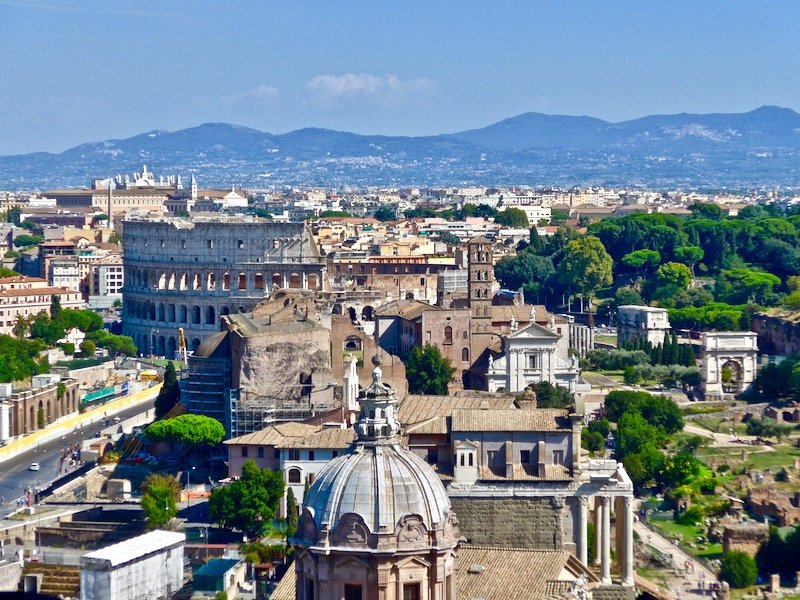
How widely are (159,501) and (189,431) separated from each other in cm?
608

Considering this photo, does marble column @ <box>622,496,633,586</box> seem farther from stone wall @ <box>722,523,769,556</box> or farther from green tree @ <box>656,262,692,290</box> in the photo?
green tree @ <box>656,262,692,290</box>

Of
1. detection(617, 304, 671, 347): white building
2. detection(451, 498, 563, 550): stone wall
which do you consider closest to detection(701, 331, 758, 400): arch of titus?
detection(617, 304, 671, 347): white building

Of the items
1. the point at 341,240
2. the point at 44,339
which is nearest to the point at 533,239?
the point at 341,240

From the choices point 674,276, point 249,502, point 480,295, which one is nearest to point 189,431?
point 249,502

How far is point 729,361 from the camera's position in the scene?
192ft

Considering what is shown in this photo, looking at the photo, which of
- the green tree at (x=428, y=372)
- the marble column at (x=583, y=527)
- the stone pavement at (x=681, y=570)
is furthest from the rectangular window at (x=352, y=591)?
the green tree at (x=428, y=372)

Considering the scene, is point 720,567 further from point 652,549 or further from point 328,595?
point 328,595

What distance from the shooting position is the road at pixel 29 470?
41.2 metres

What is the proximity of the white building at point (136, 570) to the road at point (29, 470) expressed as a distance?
9272mm

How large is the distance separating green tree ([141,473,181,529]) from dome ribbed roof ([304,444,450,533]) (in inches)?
712

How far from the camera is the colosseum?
75.9 meters

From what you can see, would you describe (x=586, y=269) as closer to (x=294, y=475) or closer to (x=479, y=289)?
(x=479, y=289)

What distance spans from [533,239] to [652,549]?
58.4 metres

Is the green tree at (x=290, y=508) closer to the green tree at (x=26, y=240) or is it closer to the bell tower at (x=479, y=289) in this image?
the bell tower at (x=479, y=289)
